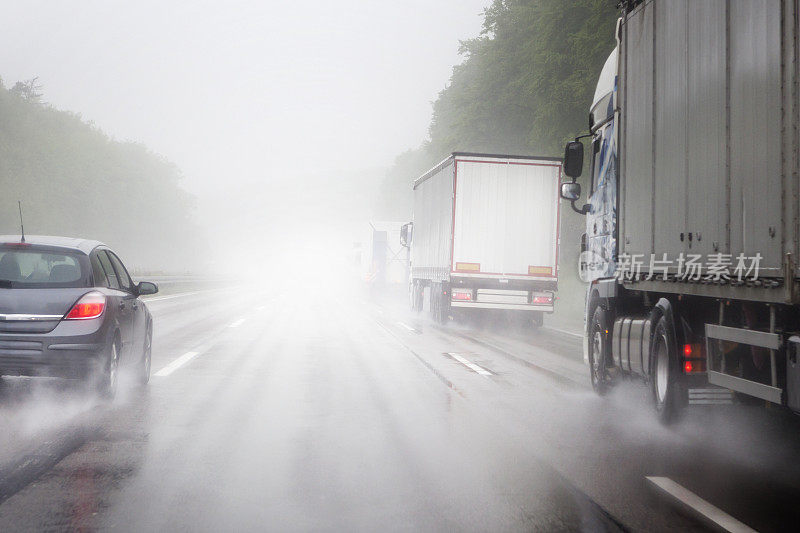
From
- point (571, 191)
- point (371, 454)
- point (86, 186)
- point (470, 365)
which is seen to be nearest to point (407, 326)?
point (470, 365)

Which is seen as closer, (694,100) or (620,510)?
(620,510)

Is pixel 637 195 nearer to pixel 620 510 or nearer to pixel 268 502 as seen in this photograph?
pixel 620 510

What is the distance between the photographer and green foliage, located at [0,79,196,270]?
67988mm

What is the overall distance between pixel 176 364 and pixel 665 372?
22.4ft

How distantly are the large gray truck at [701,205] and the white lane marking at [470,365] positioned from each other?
200cm

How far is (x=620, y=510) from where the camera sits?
5160mm

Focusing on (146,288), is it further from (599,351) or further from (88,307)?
(599,351)

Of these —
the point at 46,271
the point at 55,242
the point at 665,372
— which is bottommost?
the point at 665,372

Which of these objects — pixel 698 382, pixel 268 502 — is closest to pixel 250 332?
pixel 698 382

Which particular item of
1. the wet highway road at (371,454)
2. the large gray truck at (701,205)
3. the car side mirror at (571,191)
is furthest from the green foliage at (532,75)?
the large gray truck at (701,205)

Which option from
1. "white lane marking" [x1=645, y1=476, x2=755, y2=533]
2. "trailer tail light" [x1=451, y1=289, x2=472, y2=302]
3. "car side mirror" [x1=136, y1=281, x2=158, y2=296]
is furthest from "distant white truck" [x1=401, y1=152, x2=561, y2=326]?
"white lane marking" [x1=645, y1=476, x2=755, y2=533]

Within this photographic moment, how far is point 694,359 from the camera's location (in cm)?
744

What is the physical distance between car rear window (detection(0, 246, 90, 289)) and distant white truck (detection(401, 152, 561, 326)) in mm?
13172

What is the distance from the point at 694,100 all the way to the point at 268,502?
455cm
